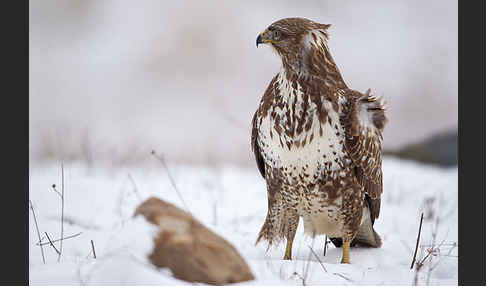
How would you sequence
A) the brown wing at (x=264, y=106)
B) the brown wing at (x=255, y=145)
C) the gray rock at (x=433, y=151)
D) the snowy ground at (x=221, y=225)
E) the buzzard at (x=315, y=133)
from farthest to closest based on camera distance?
the gray rock at (x=433, y=151)
the brown wing at (x=255, y=145)
the brown wing at (x=264, y=106)
the buzzard at (x=315, y=133)
the snowy ground at (x=221, y=225)

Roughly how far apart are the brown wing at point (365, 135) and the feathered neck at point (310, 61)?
0.21m

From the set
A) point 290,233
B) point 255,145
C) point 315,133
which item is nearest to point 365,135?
point 315,133

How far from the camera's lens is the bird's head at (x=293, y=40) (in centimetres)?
370

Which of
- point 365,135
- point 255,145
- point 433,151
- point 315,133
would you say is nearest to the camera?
point 315,133

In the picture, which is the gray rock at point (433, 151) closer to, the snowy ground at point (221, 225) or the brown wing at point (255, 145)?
the snowy ground at point (221, 225)

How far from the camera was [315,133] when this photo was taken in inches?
142

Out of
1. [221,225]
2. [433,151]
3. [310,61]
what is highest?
[310,61]

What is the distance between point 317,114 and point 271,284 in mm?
1276

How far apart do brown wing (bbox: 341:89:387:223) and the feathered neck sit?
8.2 inches

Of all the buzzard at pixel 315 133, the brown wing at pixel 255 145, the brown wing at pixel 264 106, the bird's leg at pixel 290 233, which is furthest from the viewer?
the bird's leg at pixel 290 233

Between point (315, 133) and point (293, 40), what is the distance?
2.18 ft

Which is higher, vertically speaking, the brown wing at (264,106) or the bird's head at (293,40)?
the bird's head at (293,40)

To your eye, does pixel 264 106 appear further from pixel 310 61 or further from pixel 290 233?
pixel 290 233

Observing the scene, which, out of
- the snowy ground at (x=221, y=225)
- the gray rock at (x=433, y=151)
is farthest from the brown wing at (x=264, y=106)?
the gray rock at (x=433, y=151)
